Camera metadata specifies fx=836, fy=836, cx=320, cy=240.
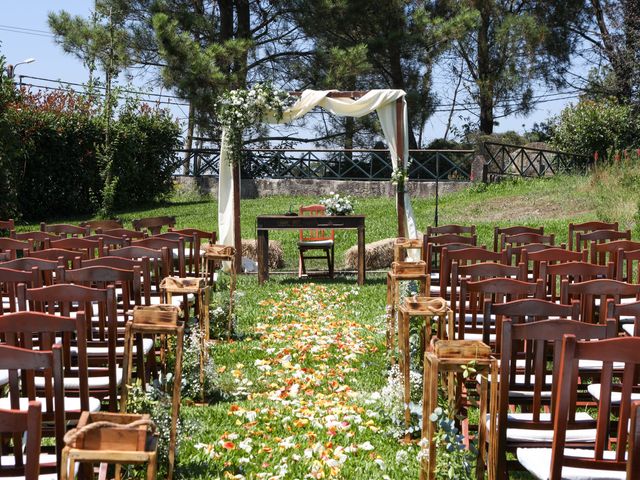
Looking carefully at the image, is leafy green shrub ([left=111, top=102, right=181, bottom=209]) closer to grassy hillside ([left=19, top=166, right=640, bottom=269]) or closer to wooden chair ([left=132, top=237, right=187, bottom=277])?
grassy hillside ([left=19, top=166, right=640, bottom=269])

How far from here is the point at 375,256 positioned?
12.5 m

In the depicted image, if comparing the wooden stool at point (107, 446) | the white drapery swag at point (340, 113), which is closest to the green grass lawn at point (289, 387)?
the white drapery swag at point (340, 113)

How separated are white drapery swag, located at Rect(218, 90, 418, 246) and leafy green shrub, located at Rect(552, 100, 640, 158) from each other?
12355 mm

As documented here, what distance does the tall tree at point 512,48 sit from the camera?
27.1 m

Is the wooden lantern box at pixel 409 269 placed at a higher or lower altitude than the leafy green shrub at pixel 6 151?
lower

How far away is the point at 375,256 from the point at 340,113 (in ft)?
7.26

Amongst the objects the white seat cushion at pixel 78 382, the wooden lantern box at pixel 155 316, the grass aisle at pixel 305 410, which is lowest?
the grass aisle at pixel 305 410

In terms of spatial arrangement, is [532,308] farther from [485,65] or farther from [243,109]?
[485,65]

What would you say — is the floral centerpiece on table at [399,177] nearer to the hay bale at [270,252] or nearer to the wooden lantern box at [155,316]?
the hay bale at [270,252]

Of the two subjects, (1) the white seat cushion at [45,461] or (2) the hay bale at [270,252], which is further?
(2) the hay bale at [270,252]

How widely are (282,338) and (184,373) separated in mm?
2211

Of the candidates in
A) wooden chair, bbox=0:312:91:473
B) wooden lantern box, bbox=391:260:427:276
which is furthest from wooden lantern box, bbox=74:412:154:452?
wooden lantern box, bbox=391:260:427:276

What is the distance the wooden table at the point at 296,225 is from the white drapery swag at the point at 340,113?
71 cm

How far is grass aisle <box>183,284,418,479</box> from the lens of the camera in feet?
13.9
